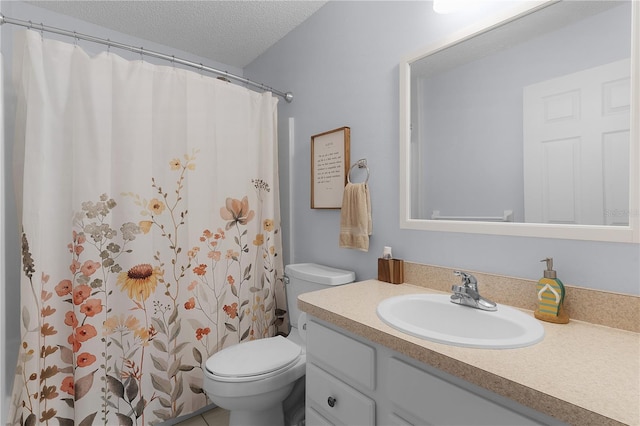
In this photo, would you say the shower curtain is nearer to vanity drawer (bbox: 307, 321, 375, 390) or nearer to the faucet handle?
vanity drawer (bbox: 307, 321, 375, 390)

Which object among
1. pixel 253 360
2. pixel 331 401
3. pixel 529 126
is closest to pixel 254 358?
pixel 253 360

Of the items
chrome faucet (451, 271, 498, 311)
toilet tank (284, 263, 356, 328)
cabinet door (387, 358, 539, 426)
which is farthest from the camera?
toilet tank (284, 263, 356, 328)

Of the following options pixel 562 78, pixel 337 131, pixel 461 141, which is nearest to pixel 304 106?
pixel 337 131

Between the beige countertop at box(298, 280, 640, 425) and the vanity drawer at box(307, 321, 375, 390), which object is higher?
the beige countertop at box(298, 280, 640, 425)

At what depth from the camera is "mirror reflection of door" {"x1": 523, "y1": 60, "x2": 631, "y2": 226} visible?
35.8 inches

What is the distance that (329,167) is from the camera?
1869mm

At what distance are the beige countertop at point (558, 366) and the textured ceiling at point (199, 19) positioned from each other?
1.92 metres

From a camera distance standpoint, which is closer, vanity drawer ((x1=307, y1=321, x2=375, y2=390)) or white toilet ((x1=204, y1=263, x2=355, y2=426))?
vanity drawer ((x1=307, y1=321, x2=375, y2=390))

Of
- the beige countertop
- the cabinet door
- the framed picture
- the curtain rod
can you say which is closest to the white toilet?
the framed picture

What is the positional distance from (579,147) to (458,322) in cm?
68

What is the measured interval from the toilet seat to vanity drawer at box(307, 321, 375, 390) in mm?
376

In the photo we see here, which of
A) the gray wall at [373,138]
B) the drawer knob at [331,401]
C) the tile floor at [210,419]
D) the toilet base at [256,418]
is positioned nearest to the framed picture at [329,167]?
the gray wall at [373,138]

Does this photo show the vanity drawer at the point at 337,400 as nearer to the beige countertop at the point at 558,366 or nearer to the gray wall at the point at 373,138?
the beige countertop at the point at 558,366

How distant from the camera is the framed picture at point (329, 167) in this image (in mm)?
1766
